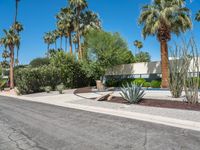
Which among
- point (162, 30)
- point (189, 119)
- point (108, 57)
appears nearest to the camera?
point (189, 119)

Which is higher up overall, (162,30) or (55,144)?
(162,30)

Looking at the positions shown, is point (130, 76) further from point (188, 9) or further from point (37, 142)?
point (37, 142)

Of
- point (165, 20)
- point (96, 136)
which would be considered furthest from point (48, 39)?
point (96, 136)

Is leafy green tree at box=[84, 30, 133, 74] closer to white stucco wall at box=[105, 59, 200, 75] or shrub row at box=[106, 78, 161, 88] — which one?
white stucco wall at box=[105, 59, 200, 75]

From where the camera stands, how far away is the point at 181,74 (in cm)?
1658

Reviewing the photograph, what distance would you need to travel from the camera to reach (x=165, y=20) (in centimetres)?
2956

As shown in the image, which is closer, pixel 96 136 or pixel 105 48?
pixel 96 136

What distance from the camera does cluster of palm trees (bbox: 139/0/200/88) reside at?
97.7 feet

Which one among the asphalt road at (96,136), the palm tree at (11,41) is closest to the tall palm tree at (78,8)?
the palm tree at (11,41)

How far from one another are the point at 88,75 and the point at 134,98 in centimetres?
2640

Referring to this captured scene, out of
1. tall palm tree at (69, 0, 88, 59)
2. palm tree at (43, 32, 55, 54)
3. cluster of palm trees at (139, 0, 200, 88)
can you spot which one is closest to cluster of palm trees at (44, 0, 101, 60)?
tall palm tree at (69, 0, 88, 59)

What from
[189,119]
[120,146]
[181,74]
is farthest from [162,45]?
[120,146]

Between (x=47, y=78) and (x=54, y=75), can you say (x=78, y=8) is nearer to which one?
(x=54, y=75)

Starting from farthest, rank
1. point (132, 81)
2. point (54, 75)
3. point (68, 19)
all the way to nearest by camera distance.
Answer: point (68, 19) < point (54, 75) < point (132, 81)
